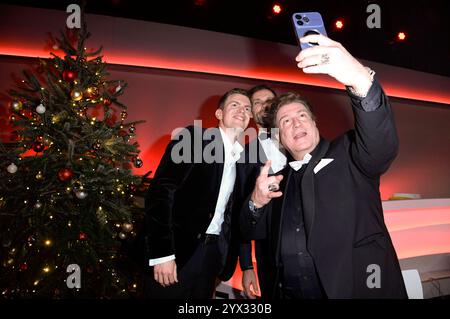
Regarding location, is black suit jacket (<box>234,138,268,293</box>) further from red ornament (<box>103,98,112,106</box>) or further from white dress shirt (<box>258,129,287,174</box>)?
red ornament (<box>103,98,112,106</box>)

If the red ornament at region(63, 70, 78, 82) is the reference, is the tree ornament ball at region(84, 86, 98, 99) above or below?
below

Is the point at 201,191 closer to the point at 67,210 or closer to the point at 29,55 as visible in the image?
the point at 67,210

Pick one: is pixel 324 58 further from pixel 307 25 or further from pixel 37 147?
pixel 37 147

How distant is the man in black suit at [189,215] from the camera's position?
182 cm

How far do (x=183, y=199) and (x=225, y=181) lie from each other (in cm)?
32

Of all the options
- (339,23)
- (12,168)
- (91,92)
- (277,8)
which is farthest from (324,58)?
(339,23)

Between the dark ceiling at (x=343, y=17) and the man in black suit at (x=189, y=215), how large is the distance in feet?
10.1

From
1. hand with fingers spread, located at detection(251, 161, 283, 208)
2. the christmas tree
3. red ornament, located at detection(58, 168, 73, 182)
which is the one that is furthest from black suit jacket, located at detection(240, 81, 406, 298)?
red ornament, located at detection(58, 168, 73, 182)

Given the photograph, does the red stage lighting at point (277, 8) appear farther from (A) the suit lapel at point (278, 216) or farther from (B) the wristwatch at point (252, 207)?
(B) the wristwatch at point (252, 207)

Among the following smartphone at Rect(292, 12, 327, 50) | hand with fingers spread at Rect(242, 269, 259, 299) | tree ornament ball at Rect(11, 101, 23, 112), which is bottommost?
hand with fingers spread at Rect(242, 269, 259, 299)

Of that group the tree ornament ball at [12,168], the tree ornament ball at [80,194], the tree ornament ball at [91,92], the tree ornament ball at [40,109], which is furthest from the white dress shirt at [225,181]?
the tree ornament ball at [12,168]

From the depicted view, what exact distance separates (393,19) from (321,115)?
6.50 ft

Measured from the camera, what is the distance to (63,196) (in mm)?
2232

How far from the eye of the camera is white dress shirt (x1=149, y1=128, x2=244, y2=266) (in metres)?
2.01
